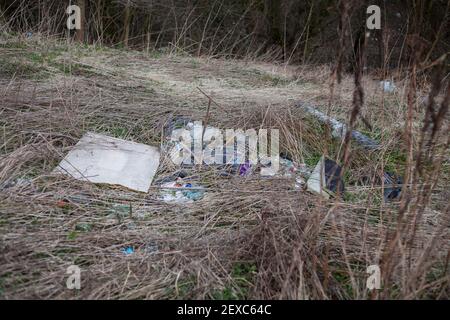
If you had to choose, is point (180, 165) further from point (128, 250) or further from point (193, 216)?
point (128, 250)

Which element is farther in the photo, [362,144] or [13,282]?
[362,144]

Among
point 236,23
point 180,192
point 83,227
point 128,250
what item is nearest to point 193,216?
point 180,192

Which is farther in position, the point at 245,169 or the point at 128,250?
the point at 245,169

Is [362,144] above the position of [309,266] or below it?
above

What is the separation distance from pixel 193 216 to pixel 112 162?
2.33ft

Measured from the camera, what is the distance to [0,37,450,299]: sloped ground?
1.66m

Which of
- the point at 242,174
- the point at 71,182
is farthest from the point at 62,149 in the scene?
the point at 242,174

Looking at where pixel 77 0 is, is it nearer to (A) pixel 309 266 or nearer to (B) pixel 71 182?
(B) pixel 71 182

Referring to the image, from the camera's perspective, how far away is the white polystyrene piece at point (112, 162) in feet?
7.97

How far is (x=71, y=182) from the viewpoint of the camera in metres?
2.33

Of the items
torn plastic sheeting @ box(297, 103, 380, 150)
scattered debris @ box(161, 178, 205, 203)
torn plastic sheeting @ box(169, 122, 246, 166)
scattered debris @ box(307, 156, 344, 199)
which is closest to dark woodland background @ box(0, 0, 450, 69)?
torn plastic sheeting @ box(297, 103, 380, 150)

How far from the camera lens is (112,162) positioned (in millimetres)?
2604

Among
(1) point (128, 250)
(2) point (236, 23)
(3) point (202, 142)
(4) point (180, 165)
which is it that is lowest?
(1) point (128, 250)
